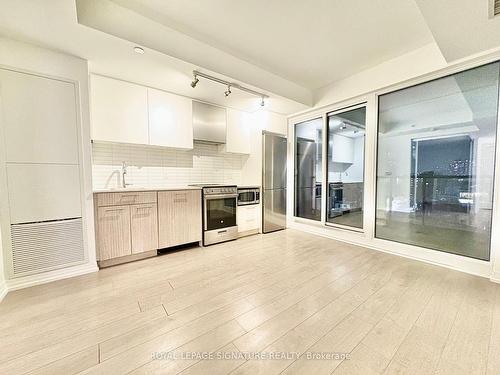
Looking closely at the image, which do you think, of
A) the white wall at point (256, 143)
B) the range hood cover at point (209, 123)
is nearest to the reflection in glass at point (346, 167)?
the white wall at point (256, 143)

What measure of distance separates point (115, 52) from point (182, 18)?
775mm

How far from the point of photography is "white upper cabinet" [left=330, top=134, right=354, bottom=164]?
3.58 meters

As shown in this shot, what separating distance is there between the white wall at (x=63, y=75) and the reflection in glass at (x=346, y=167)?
3.64 m

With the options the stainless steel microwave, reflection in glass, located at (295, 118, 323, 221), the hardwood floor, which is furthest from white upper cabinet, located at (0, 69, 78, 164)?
reflection in glass, located at (295, 118, 323, 221)

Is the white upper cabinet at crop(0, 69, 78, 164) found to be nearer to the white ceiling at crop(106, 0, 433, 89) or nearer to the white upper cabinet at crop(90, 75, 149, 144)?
the white upper cabinet at crop(90, 75, 149, 144)

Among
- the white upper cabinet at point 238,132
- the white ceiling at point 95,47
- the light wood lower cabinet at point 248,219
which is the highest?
the white ceiling at point 95,47

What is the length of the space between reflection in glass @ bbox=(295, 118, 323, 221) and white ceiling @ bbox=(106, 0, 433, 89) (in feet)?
4.61

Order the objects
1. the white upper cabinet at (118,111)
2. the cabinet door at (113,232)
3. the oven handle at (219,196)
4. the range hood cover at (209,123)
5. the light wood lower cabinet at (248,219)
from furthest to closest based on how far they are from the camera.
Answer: the light wood lower cabinet at (248,219)
the range hood cover at (209,123)
the oven handle at (219,196)
the white upper cabinet at (118,111)
the cabinet door at (113,232)

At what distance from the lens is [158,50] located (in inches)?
82.0

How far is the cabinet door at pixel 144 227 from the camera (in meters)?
2.61

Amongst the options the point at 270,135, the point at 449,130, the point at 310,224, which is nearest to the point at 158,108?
the point at 270,135

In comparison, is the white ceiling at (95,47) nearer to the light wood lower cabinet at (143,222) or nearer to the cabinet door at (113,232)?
the light wood lower cabinet at (143,222)

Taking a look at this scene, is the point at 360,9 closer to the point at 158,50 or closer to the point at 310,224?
the point at 158,50

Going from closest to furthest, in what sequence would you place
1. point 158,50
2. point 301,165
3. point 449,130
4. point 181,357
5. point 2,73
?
point 181,357, point 2,73, point 158,50, point 449,130, point 301,165
